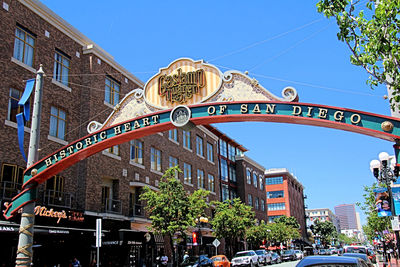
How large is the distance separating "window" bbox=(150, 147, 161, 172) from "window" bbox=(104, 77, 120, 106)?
21.3 feet

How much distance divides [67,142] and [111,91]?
21.3ft

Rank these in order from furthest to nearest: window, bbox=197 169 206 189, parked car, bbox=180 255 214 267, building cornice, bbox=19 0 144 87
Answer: window, bbox=197 169 206 189, parked car, bbox=180 255 214 267, building cornice, bbox=19 0 144 87

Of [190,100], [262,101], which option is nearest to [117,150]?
[190,100]

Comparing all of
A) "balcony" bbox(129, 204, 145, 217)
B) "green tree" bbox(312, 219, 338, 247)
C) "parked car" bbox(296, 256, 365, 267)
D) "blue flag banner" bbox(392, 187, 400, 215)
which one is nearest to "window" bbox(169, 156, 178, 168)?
"balcony" bbox(129, 204, 145, 217)

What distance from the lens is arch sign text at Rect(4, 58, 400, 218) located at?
1113cm

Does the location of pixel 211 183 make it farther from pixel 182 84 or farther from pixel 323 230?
pixel 323 230

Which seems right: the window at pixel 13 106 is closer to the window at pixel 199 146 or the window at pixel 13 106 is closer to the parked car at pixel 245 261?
the parked car at pixel 245 261

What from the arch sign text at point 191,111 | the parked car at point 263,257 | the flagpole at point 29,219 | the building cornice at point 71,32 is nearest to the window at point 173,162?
the building cornice at point 71,32

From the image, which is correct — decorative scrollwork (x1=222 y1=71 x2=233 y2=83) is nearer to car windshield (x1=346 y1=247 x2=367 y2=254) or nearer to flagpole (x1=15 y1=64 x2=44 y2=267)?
flagpole (x1=15 y1=64 x2=44 y2=267)

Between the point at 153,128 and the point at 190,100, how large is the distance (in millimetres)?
1608

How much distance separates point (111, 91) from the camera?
30.0m

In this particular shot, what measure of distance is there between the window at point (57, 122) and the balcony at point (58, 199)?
3.60 metres

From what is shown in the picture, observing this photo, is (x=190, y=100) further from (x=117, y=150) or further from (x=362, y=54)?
(x=117, y=150)

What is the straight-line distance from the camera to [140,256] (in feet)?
99.3
